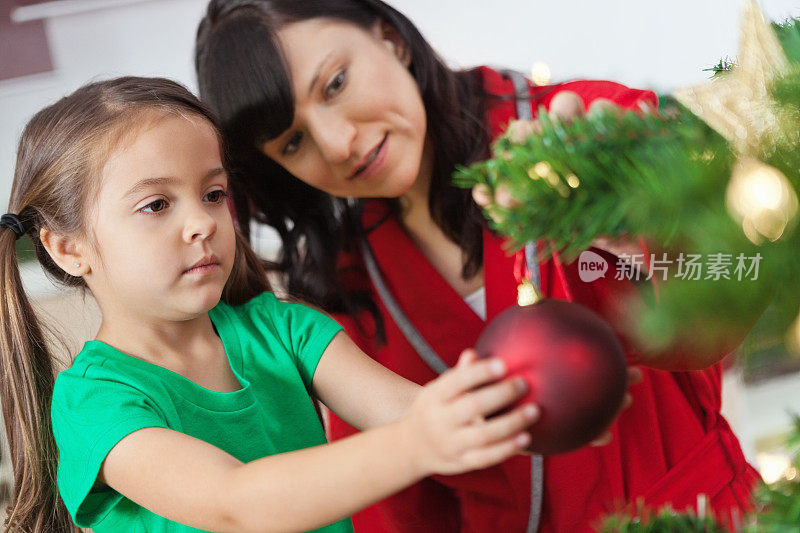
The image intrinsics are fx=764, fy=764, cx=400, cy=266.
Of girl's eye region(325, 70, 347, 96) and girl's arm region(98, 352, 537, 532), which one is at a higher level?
girl's eye region(325, 70, 347, 96)

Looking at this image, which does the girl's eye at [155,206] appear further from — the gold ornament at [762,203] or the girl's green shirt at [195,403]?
the gold ornament at [762,203]

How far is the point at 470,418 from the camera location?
0.32 m

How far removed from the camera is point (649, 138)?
12.0 inches

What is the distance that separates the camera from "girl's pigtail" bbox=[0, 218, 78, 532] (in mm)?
676

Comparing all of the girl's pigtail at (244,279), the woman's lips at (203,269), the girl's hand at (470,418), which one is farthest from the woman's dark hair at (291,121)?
the girl's hand at (470,418)

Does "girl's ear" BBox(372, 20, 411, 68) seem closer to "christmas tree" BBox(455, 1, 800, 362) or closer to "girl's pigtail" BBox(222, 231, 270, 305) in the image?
"girl's pigtail" BBox(222, 231, 270, 305)

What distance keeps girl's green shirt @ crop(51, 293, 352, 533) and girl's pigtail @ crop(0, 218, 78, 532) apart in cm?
7

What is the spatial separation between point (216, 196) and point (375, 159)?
19 cm

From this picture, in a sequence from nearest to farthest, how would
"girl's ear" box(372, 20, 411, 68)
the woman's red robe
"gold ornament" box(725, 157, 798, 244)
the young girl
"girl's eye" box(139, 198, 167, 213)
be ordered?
1. "gold ornament" box(725, 157, 798, 244)
2. the young girl
3. "girl's eye" box(139, 198, 167, 213)
4. the woman's red robe
5. "girl's ear" box(372, 20, 411, 68)

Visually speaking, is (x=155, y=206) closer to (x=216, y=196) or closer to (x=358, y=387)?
(x=216, y=196)

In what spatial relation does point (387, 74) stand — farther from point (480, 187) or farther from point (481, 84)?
point (480, 187)

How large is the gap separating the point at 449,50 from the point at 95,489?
113 cm

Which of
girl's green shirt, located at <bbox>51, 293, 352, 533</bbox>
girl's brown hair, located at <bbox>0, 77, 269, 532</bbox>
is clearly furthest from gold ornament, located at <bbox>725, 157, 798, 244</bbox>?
girl's brown hair, located at <bbox>0, 77, 269, 532</bbox>

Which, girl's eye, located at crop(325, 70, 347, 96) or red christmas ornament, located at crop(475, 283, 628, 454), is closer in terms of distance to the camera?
red christmas ornament, located at crop(475, 283, 628, 454)
